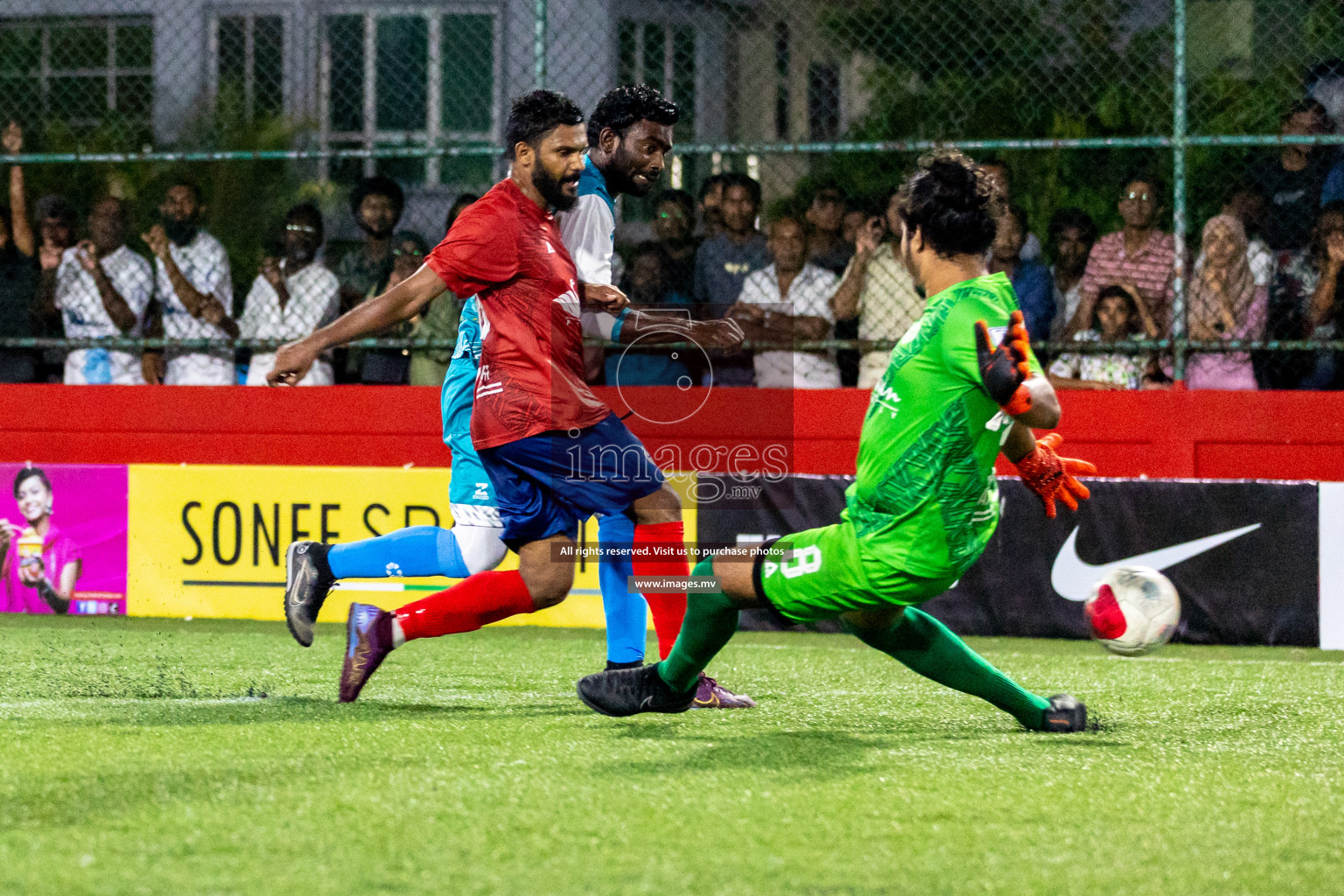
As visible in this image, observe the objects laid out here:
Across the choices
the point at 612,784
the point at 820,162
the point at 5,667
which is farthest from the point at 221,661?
the point at 820,162

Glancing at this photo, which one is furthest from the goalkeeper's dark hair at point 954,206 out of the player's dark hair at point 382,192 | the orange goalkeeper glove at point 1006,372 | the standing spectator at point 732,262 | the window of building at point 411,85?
the window of building at point 411,85

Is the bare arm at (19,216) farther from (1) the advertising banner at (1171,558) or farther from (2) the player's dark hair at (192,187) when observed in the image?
(1) the advertising banner at (1171,558)

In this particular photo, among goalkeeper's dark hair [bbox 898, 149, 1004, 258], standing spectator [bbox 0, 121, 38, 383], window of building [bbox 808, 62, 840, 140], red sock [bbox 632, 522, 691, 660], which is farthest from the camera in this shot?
window of building [bbox 808, 62, 840, 140]

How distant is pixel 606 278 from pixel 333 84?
32.9 ft

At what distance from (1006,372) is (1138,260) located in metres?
4.82

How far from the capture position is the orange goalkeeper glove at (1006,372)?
12.8 ft

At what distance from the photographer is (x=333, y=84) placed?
47.1 ft

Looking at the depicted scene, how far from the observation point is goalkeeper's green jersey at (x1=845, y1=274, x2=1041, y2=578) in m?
4.12

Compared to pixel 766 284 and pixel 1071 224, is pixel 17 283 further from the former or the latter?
pixel 1071 224

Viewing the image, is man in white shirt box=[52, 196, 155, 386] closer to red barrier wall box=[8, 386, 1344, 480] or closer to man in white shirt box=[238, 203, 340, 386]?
red barrier wall box=[8, 386, 1344, 480]

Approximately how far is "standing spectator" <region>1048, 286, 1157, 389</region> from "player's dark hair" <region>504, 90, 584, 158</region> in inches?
162

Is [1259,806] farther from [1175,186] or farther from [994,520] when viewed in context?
[1175,186]

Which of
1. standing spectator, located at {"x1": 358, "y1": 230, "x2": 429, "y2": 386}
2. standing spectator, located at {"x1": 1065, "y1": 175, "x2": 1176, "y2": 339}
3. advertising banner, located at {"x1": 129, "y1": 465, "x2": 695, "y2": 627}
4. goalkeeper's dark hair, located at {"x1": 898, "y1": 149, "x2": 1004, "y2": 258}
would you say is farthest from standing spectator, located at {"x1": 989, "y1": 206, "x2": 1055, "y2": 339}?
goalkeeper's dark hair, located at {"x1": 898, "y1": 149, "x2": 1004, "y2": 258}

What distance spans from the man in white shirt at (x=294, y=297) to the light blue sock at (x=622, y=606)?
425 centimetres
